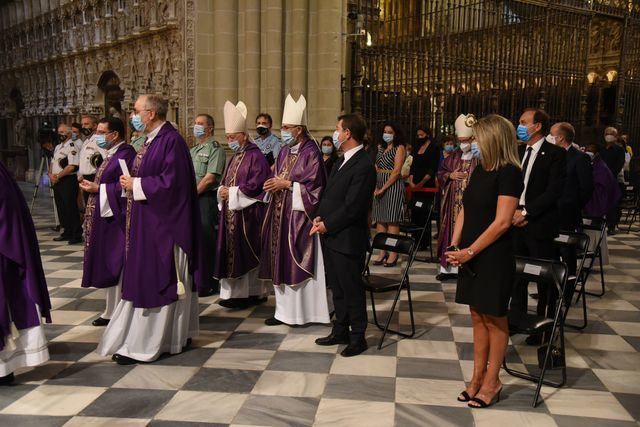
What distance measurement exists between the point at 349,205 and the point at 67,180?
6.14m

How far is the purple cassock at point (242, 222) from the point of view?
539 centimetres

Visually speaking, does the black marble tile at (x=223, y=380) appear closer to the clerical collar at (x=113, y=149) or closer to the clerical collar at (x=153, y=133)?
the clerical collar at (x=153, y=133)

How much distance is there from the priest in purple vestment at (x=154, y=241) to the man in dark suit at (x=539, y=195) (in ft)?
7.92

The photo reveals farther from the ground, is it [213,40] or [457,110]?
[213,40]

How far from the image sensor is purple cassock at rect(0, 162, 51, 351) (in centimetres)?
365

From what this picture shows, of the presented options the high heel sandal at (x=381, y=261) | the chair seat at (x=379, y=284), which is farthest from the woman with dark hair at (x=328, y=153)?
the chair seat at (x=379, y=284)

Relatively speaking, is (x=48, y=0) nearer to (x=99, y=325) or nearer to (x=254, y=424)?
(x=99, y=325)

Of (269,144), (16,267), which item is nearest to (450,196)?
(269,144)

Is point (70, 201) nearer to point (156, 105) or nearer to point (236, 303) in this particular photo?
point (236, 303)

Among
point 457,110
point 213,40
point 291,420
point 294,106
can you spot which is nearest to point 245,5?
point 213,40

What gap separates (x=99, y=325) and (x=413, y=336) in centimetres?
257

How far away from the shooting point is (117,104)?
572 inches

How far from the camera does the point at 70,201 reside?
891 cm

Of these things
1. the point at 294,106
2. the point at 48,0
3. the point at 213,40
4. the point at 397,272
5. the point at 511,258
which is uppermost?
the point at 48,0
